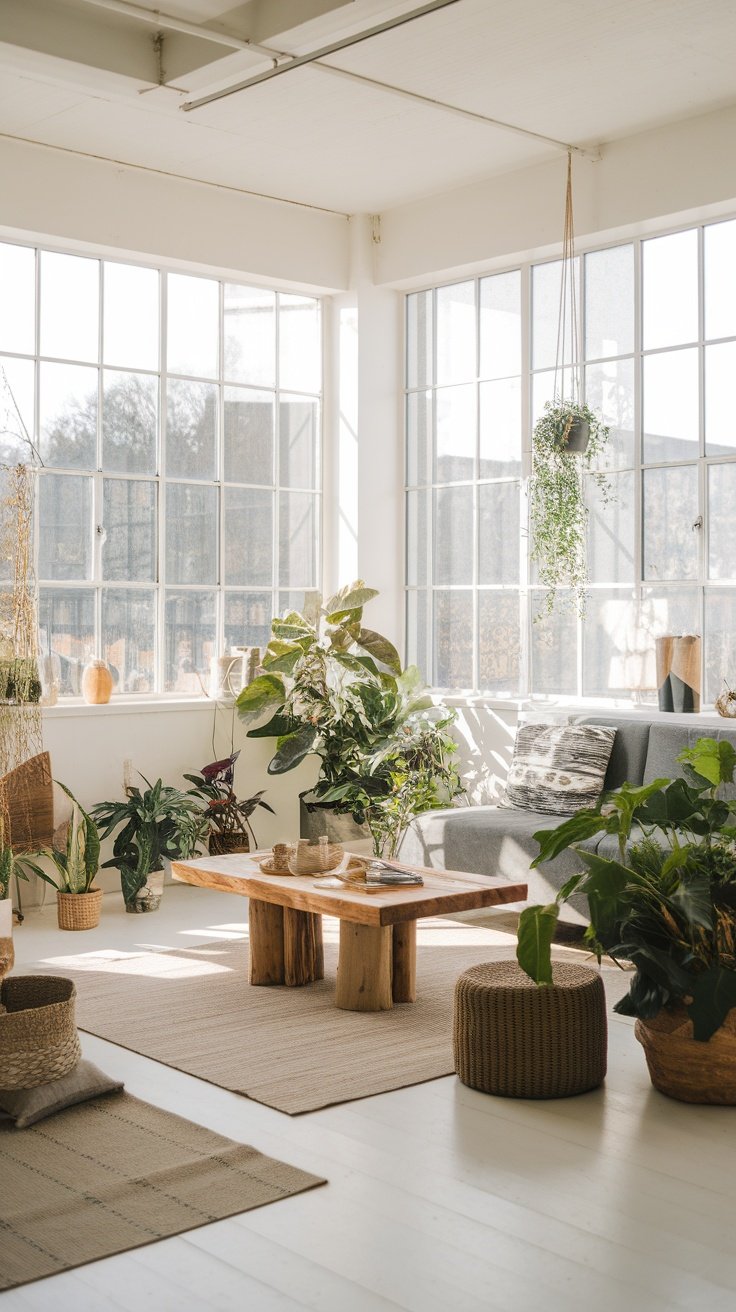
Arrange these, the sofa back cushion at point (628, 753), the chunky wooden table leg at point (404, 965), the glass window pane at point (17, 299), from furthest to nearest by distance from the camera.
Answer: the glass window pane at point (17, 299), the sofa back cushion at point (628, 753), the chunky wooden table leg at point (404, 965)

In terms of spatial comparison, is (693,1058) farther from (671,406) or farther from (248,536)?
(248,536)

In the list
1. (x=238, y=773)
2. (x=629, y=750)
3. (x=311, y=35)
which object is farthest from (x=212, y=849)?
(x=311, y=35)

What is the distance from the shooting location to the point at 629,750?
19.7 feet

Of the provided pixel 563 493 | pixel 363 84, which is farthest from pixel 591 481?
pixel 363 84

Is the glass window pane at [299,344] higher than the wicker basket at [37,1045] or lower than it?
higher

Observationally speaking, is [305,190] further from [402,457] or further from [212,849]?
[212,849]

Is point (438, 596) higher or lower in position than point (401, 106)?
lower

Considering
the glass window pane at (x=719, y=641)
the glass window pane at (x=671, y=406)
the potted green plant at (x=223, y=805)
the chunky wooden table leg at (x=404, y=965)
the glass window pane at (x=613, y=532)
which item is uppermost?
the glass window pane at (x=671, y=406)

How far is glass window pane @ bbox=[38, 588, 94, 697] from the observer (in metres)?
6.80

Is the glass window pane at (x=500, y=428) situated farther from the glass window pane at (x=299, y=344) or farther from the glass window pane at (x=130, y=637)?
the glass window pane at (x=130, y=637)

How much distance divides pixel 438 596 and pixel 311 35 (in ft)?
10.9

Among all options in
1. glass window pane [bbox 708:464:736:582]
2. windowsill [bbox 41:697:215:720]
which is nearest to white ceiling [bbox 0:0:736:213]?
glass window pane [bbox 708:464:736:582]

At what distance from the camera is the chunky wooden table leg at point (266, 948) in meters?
5.04

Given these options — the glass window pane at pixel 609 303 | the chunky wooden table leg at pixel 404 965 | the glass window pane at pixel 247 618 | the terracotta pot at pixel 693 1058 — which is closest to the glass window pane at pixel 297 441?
the glass window pane at pixel 247 618
